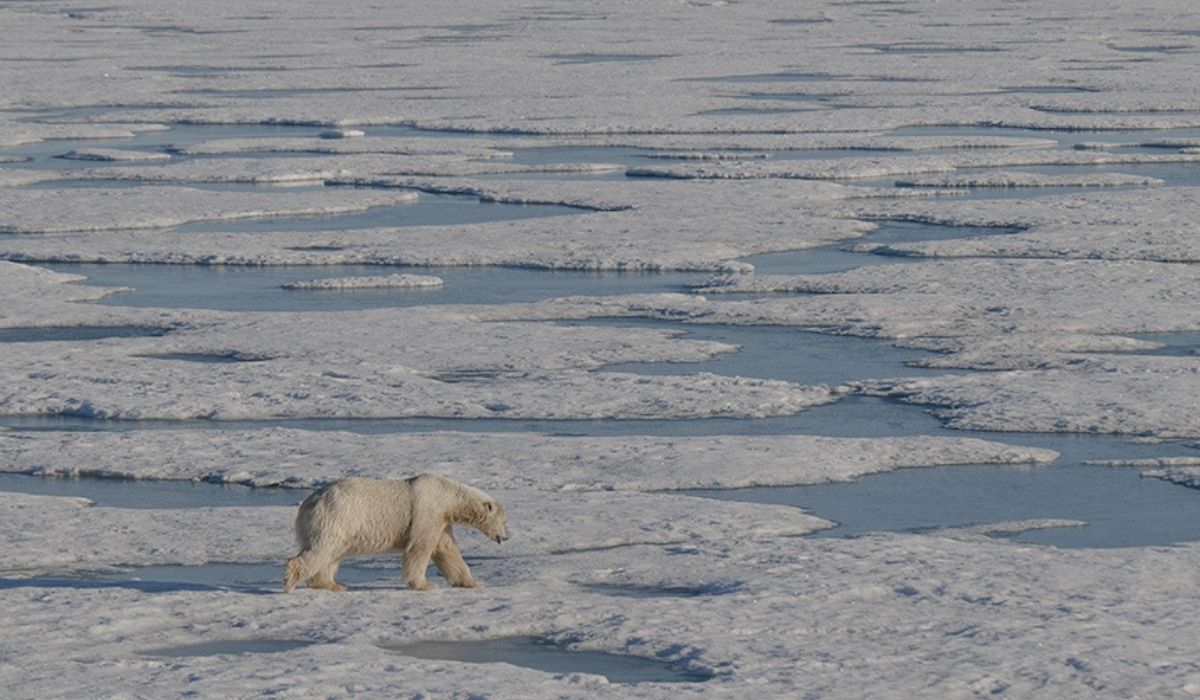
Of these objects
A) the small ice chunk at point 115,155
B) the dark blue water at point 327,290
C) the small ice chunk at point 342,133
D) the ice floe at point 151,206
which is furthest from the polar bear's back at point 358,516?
the small ice chunk at point 342,133

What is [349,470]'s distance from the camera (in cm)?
885

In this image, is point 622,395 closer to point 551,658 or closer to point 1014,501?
point 1014,501

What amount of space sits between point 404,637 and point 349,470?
2431mm

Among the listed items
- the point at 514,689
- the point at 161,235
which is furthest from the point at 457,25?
the point at 514,689

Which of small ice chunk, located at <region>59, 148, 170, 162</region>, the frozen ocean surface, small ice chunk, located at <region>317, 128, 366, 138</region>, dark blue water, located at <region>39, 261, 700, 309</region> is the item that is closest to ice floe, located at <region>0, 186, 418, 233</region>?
the frozen ocean surface

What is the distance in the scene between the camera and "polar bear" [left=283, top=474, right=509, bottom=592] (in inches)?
262

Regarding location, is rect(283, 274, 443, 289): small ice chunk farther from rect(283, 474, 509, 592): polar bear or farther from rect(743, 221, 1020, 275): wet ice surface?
rect(283, 474, 509, 592): polar bear

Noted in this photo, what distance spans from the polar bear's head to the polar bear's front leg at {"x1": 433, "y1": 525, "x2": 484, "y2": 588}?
12 centimetres

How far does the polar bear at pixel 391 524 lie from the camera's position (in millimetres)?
6652

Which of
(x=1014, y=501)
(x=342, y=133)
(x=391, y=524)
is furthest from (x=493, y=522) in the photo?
(x=342, y=133)

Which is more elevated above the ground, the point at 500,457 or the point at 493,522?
the point at 493,522

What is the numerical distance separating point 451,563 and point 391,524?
30cm

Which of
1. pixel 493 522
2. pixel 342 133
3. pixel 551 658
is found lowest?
pixel 551 658

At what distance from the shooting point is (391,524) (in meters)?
6.78
